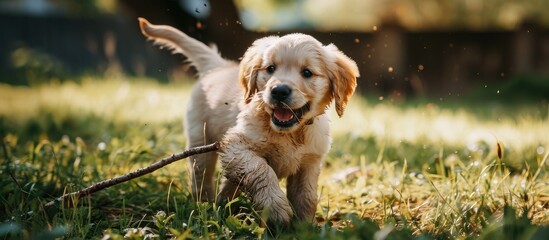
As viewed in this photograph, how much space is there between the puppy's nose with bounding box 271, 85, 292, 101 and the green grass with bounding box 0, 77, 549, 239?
553mm

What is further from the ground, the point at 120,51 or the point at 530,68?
A: the point at 530,68

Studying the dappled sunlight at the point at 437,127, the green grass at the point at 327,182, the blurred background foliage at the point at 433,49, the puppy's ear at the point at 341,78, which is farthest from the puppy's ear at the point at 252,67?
the blurred background foliage at the point at 433,49

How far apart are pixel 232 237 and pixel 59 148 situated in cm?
228

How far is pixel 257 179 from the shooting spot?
9.16ft

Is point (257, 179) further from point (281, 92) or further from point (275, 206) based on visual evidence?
point (281, 92)

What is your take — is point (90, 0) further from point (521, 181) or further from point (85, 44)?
point (521, 181)

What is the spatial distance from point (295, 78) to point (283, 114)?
0.19 m

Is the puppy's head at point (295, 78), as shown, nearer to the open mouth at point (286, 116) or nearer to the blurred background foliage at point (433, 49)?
the open mouth at point (286, 116)

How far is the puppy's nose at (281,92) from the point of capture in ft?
9.19

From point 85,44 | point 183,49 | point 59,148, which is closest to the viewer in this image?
point 183,49

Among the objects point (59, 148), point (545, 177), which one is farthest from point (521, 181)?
point (59, 148)

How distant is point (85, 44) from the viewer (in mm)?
16469

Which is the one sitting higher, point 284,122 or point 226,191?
point 284,122

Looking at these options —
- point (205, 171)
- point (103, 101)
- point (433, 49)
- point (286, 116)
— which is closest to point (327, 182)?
point (205, 171)
